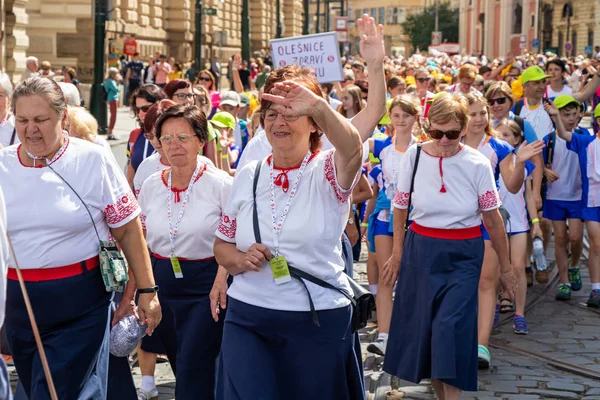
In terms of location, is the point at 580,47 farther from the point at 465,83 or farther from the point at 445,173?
the point at 445,173

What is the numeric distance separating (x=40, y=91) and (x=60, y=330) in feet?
3.17

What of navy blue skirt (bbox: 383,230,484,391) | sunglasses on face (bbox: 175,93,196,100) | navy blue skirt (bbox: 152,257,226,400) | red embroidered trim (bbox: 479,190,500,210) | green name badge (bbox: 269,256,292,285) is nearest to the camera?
green name badge (bbox: 269,256,292,285)

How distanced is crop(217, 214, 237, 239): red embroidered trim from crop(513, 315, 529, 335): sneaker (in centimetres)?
424

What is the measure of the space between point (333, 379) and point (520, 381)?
2.93 m

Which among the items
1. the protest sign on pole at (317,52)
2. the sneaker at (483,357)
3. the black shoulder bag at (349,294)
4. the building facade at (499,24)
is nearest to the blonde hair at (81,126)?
the black shoulder bag at (349,294)

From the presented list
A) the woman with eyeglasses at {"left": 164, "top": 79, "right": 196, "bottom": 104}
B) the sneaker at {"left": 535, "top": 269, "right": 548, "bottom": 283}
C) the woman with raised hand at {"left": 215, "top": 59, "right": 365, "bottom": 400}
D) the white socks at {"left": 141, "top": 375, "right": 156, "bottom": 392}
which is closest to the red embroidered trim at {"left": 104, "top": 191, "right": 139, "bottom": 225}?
the woman with raised hand at {"left": 215, "top": 59, "right": 365, "bottom": 400}

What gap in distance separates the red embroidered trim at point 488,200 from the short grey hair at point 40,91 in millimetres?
2473

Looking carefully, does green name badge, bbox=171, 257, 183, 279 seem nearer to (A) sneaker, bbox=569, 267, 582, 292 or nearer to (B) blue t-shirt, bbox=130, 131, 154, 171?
(B) blue t-shirt, bbox=130, 131, 154, 171

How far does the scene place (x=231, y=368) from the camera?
14.6 feet

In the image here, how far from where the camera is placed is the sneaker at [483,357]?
7329mm

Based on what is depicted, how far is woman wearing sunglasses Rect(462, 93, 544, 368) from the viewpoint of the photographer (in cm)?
738

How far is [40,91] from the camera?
4.71 metres

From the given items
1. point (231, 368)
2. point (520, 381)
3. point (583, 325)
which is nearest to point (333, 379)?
point (231, 368)

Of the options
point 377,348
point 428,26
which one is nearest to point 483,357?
point 377,348
